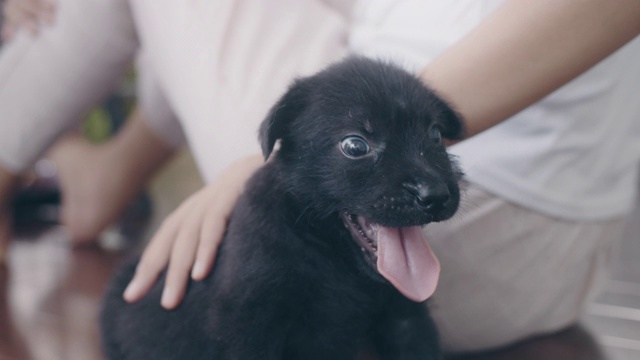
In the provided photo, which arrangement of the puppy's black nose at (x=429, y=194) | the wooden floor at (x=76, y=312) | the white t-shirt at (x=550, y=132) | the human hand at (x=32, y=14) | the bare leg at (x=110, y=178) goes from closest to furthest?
the puppy's black nose at (x=429, y=194) < the white t-shirt at (x=550, y=132) < the wooden floor at (x=76, y=312) < the human hand at (x=32, y=14) < the bare leg at (x=110, y=178)

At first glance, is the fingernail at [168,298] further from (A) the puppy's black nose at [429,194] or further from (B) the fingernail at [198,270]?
(A) the puppy's black nose at [429,194]

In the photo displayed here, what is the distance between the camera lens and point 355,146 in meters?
0.62

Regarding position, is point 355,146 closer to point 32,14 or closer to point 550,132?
point 550,132

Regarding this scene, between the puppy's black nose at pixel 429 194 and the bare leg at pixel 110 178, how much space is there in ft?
3.06

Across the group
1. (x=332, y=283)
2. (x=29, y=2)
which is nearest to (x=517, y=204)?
(x=332, y=283)

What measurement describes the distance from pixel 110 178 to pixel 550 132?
35.4 inches

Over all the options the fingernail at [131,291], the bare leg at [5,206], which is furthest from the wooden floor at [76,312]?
the fingernail at [131,291]

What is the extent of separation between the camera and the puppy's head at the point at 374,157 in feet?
1.93

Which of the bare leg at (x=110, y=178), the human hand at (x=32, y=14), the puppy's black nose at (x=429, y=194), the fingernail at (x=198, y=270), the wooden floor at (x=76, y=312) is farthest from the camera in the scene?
the bare leg at (x=110, y=178)

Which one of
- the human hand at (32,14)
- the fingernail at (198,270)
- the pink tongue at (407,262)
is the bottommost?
the pink tongue at (407,262)

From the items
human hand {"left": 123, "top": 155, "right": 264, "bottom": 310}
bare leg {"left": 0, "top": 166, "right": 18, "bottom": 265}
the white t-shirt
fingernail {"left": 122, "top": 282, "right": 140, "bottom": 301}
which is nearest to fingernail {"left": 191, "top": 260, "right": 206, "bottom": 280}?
human hand {"left": 123, "top": 155, "right": 264, "bottom": 310}

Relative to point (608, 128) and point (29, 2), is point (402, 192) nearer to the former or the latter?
point (608, 128)

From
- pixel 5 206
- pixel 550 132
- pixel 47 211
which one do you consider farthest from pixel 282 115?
pixel 47 211

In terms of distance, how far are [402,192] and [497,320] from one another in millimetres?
418
